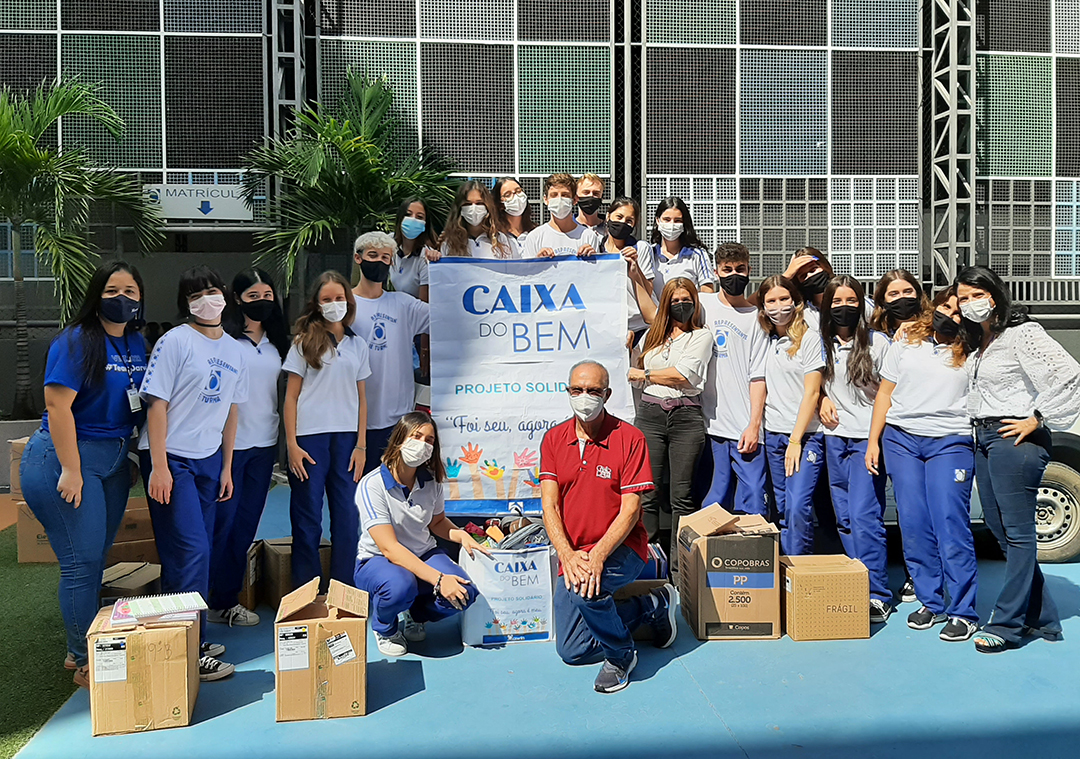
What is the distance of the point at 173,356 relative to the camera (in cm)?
394

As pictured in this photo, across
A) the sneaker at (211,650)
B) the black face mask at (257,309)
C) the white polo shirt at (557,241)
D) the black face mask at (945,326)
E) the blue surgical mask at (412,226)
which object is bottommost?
the sneaker at (211,650)

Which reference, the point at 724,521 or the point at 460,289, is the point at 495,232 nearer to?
the point at 460,289

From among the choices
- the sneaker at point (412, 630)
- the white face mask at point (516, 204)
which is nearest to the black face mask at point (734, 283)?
the white face mask at point (516, 204)

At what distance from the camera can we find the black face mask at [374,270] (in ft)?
16.1

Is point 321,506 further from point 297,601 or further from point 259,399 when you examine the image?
point 297,601

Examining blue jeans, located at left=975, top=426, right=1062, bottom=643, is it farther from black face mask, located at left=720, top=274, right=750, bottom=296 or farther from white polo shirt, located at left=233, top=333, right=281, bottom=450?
white polo shirt, located at left=233, top=333, right=281, bottom=450

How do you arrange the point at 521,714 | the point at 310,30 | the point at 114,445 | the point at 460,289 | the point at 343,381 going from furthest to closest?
1. the point at 310,30
2. the point at 460,289
3. the point at 343,381
4. the point at 114,445
5. the point at 521,714

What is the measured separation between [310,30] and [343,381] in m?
8.13

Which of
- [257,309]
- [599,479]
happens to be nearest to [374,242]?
[257,309]

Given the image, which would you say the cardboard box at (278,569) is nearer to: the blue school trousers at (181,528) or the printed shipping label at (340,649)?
the blue school trousers at (181,528)

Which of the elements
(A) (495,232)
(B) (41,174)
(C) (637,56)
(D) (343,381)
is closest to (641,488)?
(D) (343,381)

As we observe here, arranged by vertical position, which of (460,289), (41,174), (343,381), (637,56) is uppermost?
(637,56)

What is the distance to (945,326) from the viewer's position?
4.47 m

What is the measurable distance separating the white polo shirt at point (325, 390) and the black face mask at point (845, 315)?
256cm
